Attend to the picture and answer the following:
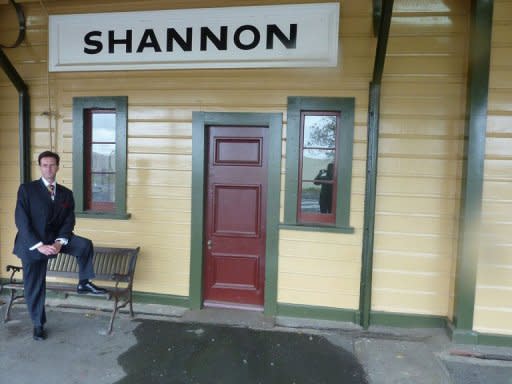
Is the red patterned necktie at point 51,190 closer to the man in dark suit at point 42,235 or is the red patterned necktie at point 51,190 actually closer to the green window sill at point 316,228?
the man in dark suit at point 42,235

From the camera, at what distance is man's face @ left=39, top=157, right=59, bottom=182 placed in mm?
3258

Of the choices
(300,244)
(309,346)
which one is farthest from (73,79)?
(309,346)

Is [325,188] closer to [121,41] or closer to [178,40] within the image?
[178,40]

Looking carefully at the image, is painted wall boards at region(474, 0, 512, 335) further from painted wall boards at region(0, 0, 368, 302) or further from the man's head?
the man's head

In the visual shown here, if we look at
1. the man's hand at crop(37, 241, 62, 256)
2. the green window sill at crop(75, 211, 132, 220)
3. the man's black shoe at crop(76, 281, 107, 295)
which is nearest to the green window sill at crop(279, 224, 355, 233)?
the green window sill at crop(75, 211, 132, 220)

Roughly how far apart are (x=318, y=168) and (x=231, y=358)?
2.06 meters

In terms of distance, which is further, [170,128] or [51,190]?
A: [170,128]

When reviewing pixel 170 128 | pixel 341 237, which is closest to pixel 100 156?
pixel 170 128

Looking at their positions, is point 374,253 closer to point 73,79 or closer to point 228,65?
point 228,65

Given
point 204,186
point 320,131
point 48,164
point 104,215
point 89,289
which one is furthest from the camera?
point 104,215

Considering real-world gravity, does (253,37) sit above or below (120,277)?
above

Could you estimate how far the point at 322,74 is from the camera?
12.2ft

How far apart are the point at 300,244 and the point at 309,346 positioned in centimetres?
102

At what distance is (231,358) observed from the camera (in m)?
3.13
